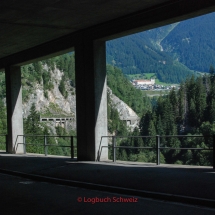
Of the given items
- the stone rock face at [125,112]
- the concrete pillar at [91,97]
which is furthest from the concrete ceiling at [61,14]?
the stone rock face at [125,112]

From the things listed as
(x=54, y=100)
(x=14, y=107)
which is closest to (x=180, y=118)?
(x=54, y=100)

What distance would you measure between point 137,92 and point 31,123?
6627cm

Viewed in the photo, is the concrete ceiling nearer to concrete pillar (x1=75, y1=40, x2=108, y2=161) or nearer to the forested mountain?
concrete pillar (x1=75, y1=40, x2=108, y2=161)

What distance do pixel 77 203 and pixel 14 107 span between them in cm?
1476

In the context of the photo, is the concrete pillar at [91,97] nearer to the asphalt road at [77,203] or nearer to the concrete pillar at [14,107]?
the asphalt road at [77,203]

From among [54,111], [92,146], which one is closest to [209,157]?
[92,146]

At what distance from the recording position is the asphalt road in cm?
752

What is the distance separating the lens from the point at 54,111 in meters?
165

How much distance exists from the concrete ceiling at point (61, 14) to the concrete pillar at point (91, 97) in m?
0.96

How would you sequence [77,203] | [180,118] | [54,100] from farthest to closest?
[54,100] → [180,118] → [77,203]

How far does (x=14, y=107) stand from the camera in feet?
73.3

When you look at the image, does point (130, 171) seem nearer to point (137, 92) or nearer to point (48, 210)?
point (48, 210)

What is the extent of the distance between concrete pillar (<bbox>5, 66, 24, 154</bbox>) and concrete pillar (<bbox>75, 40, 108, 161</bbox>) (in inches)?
288

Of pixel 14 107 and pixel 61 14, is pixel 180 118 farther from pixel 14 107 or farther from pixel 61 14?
pixel 61 14
